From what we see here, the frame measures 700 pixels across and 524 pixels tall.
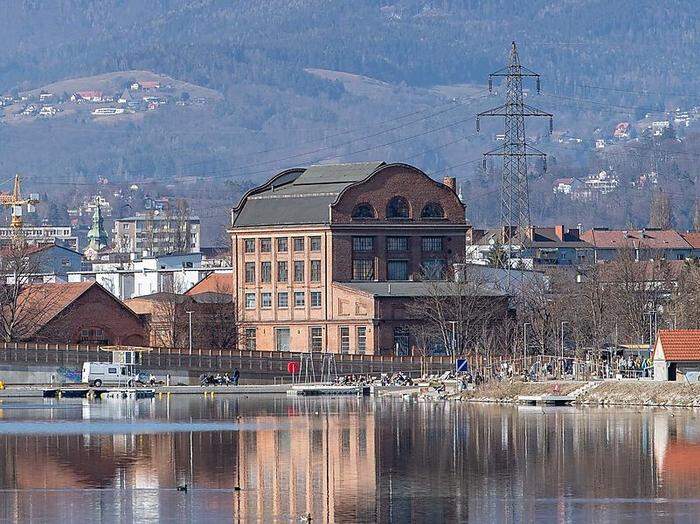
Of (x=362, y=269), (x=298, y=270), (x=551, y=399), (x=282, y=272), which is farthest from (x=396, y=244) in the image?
(x=551, y=399)

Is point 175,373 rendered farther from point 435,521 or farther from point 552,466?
point 435,521

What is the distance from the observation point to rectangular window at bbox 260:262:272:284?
14800 centimetres

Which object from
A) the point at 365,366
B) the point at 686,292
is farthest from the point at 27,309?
the point at 686,292

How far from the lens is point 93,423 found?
93500 mm

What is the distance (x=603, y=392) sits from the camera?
102875 mm

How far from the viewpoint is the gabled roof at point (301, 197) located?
477 ft

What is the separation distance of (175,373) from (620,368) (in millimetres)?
31353

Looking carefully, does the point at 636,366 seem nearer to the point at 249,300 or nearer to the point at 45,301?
the point at 249,300

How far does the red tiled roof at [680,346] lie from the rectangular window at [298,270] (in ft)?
156

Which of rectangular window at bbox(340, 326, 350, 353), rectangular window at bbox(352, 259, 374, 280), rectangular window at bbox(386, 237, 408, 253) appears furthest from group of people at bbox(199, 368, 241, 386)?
rectangular window at bbox(386, 237, 408, 253)

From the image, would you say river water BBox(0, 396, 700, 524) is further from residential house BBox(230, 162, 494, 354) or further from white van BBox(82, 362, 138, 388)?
residential house BBox(230, 162, 494, 354)

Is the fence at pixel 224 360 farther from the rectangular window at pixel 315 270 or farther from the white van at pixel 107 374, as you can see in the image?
the rectangular window at pixel 315 270

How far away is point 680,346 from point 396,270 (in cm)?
4635

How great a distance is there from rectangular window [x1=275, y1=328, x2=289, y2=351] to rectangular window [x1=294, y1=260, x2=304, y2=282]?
3.46 metres
